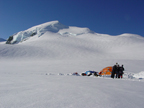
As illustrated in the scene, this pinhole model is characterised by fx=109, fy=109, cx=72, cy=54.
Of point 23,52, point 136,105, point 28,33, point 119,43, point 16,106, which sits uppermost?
point 28,33

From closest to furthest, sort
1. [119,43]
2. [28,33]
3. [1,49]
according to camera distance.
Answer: [1,49] < [119,43] < [28,33]

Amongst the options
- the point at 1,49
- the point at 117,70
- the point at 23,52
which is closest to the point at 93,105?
the point at 117,70

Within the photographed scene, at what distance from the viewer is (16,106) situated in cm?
247

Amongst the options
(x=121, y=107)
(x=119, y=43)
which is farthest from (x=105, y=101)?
(x=119, y=43)

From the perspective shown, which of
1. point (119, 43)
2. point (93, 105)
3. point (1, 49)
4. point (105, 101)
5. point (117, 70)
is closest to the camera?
point (93, 105)

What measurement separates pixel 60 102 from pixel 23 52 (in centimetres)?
3704

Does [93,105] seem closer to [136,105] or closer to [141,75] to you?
[136,105]

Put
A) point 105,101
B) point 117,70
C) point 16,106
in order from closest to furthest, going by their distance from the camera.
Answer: point 16,106 < point 105,101 < point 117,70

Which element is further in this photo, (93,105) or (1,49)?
(1,49)

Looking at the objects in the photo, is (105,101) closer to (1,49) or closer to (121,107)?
(121,107)

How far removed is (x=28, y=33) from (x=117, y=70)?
98.5m

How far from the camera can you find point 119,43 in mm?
53281

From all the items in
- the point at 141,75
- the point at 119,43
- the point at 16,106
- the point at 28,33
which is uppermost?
the point at 28,33

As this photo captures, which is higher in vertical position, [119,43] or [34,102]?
[119,43]
